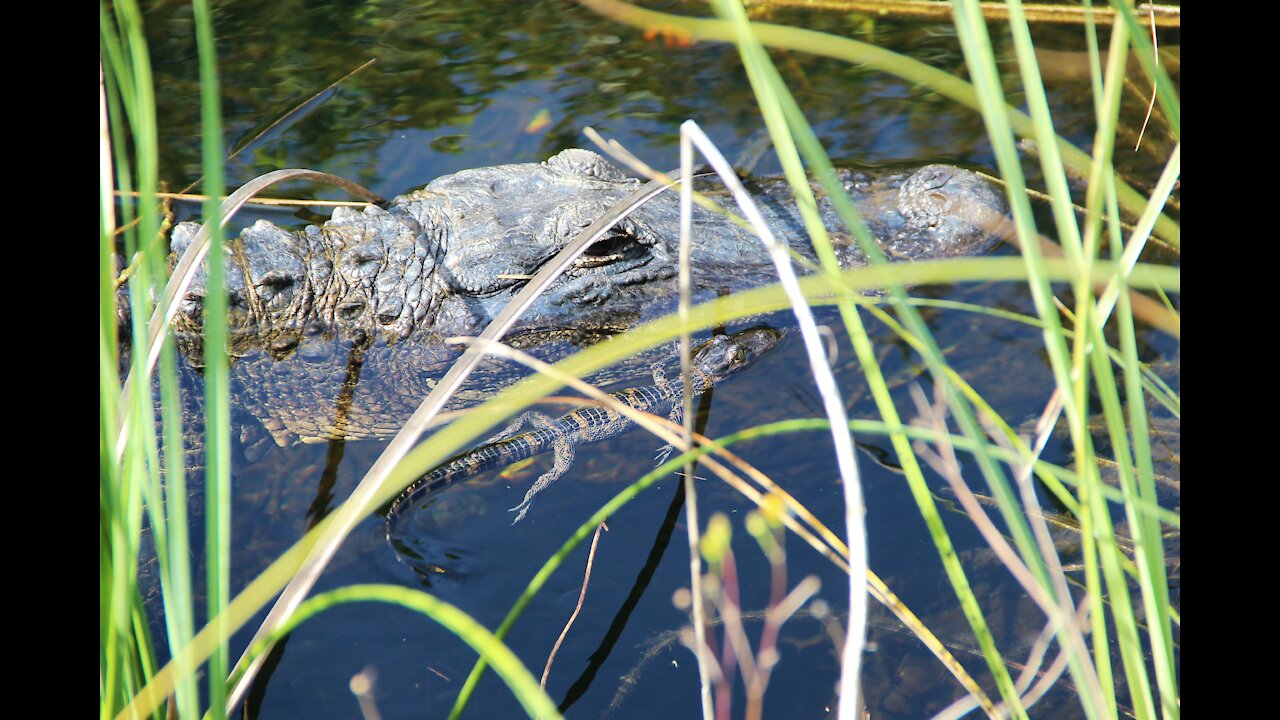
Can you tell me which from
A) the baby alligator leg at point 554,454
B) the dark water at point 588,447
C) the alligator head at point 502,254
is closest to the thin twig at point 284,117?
the dark water at point 588,447

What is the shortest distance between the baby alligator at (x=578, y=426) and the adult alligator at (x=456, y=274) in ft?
1.20

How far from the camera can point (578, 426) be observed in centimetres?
342

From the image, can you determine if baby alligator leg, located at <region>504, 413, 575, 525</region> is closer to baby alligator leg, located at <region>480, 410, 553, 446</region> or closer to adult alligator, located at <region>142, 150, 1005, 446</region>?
baby alligator leg, located at <region>480, 410, 553, 446</region>

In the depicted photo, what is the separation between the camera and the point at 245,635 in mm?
2529

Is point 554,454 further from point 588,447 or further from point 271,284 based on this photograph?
point 271,284

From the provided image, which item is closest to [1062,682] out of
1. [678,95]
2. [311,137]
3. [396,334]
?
[396,334]

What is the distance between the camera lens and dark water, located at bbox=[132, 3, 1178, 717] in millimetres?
2494

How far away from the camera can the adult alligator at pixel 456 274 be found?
3689 mm

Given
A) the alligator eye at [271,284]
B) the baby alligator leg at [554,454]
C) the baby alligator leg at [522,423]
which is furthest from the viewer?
the alligator eye at [271,284]

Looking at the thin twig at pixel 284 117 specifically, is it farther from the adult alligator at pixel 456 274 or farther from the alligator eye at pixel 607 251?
the alligator eye at pixel 607 251

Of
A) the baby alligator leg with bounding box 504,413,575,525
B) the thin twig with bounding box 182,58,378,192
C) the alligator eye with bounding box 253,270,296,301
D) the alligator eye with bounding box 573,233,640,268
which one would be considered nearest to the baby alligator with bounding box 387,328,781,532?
the baby alligator leg with bounding box 504,413,575,525

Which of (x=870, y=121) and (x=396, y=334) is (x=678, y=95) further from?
(x=396, y=334)
